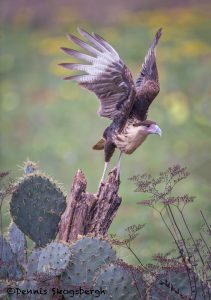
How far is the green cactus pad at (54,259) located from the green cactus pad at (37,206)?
16.0 inches

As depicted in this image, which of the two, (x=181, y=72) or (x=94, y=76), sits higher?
(x=181, y=72)

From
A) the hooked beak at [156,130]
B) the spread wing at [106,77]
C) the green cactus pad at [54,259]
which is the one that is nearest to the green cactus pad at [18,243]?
the green cactus pad at [54,259]

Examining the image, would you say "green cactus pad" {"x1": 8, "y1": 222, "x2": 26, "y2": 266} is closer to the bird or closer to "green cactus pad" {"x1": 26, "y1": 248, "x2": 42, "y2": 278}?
"green cactus pad" {"x1": 26, "y1": 248, "x2": 42, "y2": 278}

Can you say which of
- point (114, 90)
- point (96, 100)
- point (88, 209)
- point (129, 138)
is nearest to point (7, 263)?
point (88, 209)

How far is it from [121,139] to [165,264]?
3.36ft

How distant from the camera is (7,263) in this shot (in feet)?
18.0

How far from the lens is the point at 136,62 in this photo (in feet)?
57.5

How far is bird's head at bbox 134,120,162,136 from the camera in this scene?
580cm

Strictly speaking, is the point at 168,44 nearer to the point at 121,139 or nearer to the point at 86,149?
the point at 86,149

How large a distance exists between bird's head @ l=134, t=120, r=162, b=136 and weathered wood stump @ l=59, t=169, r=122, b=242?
34 cm

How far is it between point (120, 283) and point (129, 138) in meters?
1.14

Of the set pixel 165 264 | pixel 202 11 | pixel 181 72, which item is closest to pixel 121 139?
pixel 165 264

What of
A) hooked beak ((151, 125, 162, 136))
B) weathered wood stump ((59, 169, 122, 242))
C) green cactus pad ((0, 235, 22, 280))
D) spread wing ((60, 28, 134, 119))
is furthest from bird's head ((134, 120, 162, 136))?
green cactus pad ((0, 235, 22, 280))

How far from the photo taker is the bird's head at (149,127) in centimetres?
580
